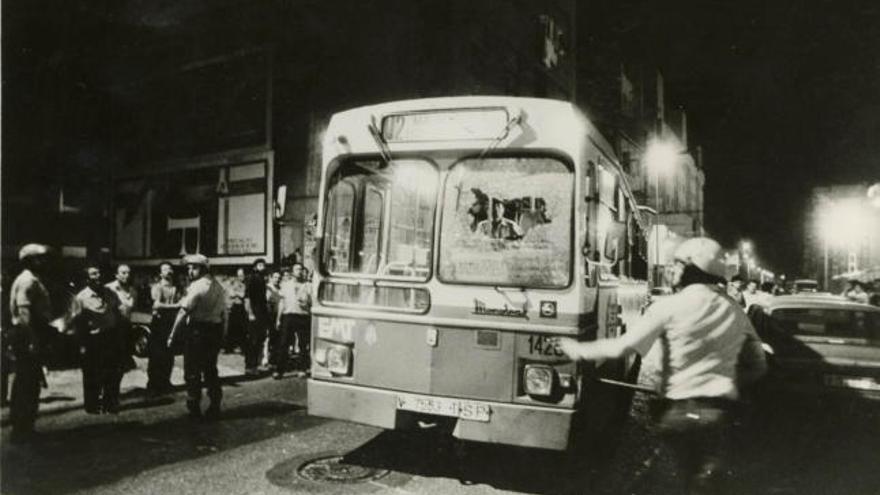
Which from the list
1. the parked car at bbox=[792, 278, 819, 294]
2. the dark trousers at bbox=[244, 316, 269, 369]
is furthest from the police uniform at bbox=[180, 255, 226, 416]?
the parked car at bbox=[792, 278, 819, 294]

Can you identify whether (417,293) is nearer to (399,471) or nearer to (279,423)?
(399,471)

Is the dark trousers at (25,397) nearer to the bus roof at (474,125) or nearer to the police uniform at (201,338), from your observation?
the police uniform at (201,338)

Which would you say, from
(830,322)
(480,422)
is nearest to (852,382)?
(830,322)

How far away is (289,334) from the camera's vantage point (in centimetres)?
1132

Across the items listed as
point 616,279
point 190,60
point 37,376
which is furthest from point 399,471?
point 190,60

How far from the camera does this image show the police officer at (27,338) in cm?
654

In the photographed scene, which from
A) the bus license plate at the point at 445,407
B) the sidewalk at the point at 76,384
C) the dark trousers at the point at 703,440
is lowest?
the sidewalk at the point at 76,384

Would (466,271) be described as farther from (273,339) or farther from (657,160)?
(657,160)

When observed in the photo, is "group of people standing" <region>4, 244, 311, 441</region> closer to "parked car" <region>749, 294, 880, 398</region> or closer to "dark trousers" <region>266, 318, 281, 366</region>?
"dark trousers" <region>266, 318, 281, 366</region>

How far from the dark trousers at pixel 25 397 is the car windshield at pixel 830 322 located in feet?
27.4

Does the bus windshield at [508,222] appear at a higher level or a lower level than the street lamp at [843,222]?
lower

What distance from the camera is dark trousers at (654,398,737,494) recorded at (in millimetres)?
Answer: 3500

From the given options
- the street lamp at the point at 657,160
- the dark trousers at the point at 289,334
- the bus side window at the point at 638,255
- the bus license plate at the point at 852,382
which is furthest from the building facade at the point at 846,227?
the dark trousers at the point at 289,334

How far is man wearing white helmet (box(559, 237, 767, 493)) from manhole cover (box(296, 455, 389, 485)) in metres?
2.78
